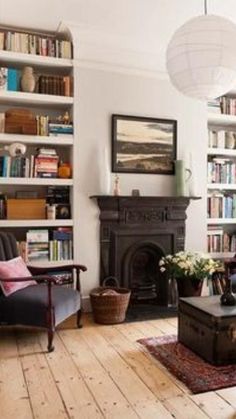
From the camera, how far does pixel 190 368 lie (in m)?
2.77

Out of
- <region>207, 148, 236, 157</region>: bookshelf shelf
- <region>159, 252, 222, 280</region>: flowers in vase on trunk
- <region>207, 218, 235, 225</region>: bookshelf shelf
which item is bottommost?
<region>159, 252, 222, 280</region>: flowers in vase on trunk

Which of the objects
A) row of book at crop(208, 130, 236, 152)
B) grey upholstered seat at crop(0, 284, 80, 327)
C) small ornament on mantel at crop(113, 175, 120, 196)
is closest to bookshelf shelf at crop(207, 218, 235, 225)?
row of book at crop(208, 130, 236, 152)

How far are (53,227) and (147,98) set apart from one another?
187 centimetres

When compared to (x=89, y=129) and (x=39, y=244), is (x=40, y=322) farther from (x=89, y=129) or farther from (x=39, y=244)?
(x=89, y=129)

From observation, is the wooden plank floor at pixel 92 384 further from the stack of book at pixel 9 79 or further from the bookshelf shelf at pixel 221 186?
the stack of book at pixel 9 79

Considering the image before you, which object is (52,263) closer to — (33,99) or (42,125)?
(42,125)

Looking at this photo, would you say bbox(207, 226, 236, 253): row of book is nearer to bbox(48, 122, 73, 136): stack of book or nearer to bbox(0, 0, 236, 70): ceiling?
bbox(48, 122, 73, 136): stack of book

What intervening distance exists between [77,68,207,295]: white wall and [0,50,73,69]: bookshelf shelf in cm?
22

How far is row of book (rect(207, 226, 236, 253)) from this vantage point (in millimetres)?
4824

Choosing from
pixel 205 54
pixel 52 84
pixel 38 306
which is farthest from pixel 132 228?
pixel 205 54

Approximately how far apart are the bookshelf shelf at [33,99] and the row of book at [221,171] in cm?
197

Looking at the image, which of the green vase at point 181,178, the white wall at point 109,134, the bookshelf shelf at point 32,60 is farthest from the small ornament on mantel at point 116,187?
the bookshelf shelf at point 32,60

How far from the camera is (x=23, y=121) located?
4031 millimetres

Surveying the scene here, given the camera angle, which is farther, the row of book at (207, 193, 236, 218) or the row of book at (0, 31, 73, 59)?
the row of book at (207, 193, 236, 218)
